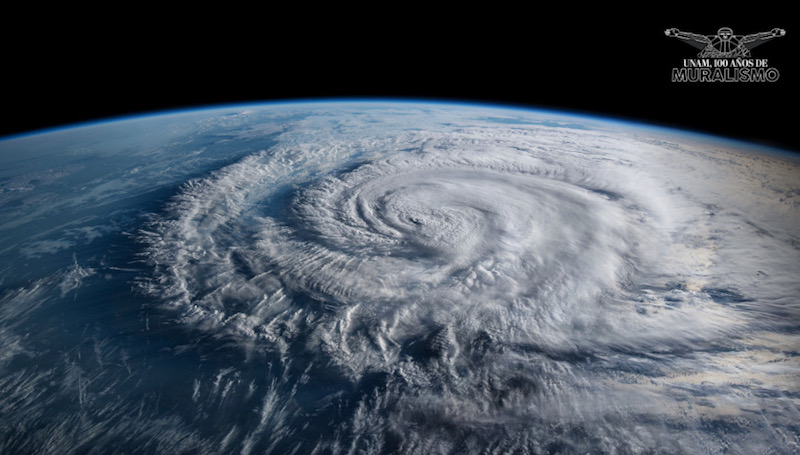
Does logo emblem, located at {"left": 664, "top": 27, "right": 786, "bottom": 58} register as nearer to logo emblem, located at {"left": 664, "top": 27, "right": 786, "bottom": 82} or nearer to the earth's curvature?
logo emblem, located at {"left": 664, "top": 27, "right": 786, "bottom": 82}

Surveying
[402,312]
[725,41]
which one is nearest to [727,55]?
[725,41]

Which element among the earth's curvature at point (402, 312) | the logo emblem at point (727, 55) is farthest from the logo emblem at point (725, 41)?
the earth's curvature at point (402, 312)

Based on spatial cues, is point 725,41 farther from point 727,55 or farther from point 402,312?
point 402,312

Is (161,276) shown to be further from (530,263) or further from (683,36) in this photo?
(683,36)

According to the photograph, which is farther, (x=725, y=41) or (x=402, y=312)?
(x=725, y=41)

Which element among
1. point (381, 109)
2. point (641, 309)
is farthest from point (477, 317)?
point (381, 109)

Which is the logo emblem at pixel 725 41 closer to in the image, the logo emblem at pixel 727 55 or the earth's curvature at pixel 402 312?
the logo emblem at pixel 727 55

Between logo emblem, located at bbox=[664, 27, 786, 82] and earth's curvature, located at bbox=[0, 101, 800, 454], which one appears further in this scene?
logo emblem, located at bbox=[664, 27, 786, 82]

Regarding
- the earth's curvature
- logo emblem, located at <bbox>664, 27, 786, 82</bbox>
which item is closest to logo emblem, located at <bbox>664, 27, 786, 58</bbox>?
logo emblem, located at <bbox>664, 27, 786, 82</bbox>
